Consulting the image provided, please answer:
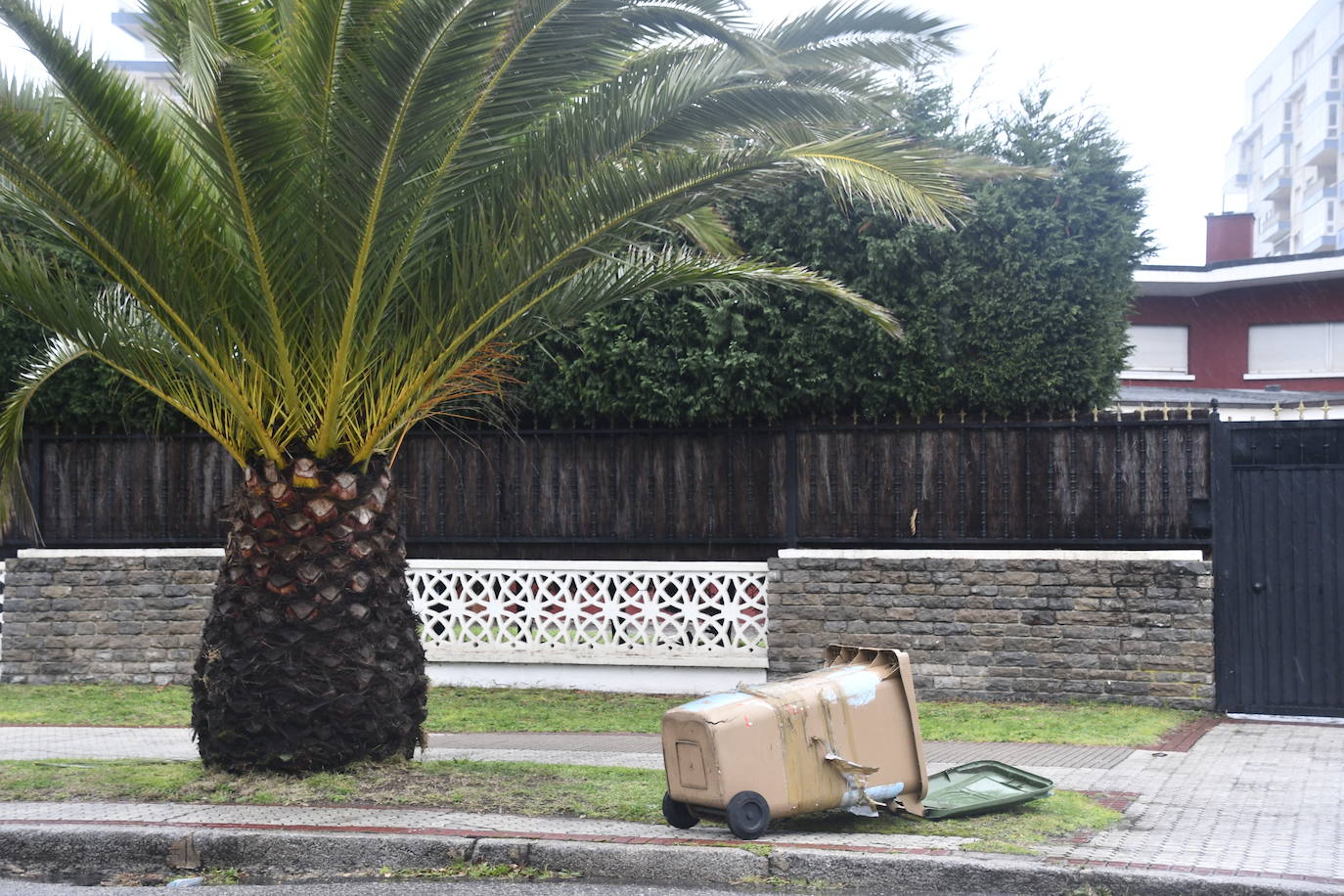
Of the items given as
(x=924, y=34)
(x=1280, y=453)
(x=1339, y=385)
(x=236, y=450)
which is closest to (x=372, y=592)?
(x=236, y=450)

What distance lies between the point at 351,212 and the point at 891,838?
3991 mm

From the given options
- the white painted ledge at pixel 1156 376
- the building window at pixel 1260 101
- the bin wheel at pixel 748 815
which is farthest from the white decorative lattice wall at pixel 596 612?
the building window at pixel 1260 101

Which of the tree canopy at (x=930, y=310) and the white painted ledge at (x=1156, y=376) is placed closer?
the tree canopy at (x=930, y=310)

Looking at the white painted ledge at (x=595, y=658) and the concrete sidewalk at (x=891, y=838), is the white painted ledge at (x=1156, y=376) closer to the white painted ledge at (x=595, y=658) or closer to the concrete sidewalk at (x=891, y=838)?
the white painted ledge at (x=595, y=658)

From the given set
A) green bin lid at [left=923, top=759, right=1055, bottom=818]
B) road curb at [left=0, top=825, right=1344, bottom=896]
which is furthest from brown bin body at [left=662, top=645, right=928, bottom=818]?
road curb at [left=0, top=825, right=1344, bottom=896]

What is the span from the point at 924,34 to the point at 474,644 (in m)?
6.88

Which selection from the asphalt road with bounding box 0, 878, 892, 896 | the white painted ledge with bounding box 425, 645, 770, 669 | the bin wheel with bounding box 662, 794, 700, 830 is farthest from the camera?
the white painted ledge with bounding box 425, 645, 770, 669

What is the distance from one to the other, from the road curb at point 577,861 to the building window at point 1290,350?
1919cm

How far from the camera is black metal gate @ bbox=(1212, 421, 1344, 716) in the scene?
32.4 ft

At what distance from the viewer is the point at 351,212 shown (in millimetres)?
6574

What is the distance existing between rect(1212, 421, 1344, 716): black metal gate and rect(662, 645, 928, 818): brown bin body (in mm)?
5050

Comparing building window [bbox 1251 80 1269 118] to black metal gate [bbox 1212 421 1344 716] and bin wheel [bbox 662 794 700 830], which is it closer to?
black metal gate [bbox 1212 421 1344 716]

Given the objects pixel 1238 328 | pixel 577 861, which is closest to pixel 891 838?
pixel 577 861

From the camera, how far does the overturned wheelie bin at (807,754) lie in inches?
228
